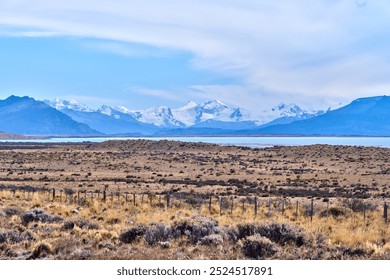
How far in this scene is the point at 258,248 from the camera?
13484 mm

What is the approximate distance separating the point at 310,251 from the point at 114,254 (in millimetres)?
4994

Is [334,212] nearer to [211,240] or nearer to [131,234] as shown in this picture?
[211,240]

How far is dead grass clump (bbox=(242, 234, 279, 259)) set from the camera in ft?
43.8

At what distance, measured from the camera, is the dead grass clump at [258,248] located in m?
13.4

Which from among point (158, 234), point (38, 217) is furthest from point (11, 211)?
point (158, 234)

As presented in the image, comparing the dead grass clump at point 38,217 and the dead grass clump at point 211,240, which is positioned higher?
the dead grass clump at point 211,240

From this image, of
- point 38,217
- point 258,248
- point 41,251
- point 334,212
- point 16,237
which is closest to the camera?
point 258,248

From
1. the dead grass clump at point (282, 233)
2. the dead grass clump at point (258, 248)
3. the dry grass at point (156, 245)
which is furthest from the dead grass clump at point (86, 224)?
the dead grass clump at point (258, 248)

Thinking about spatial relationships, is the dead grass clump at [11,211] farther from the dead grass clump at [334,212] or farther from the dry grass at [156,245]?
the dead grass clump at [334,212]

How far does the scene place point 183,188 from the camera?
1788 inches

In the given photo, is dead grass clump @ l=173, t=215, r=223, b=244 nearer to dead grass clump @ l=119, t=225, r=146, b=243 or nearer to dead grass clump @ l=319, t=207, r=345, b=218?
dead grass clump @ l=119, t=225, r=146, b=243

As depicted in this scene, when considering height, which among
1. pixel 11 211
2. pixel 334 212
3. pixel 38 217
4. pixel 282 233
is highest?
pixel 282 233

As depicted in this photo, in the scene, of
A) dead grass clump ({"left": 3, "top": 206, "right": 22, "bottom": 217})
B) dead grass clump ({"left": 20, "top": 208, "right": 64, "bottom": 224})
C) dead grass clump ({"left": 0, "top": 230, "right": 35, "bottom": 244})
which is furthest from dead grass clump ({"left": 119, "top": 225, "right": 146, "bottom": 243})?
dead grass clump ({"left": 3, "top": 206, "right": 22, "bottom": 217})
